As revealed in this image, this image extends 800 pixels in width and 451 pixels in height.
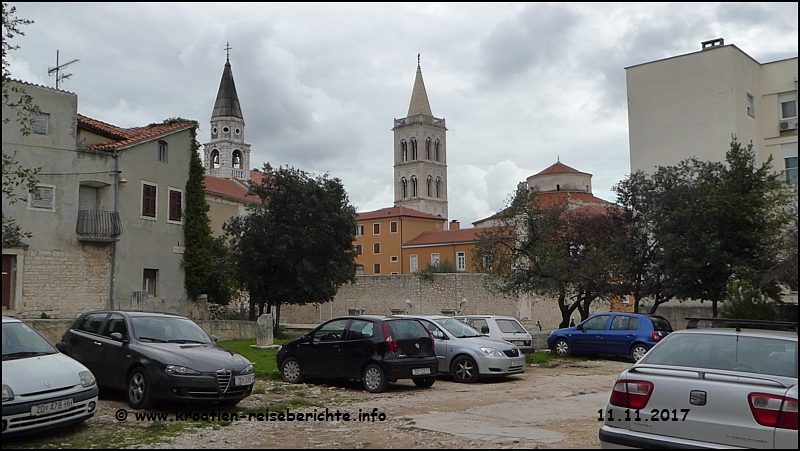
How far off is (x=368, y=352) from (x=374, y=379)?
1.72 feet

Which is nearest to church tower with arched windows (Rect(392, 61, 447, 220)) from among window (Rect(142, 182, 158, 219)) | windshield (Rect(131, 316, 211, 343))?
window (Rect(142, 182, 158, 219))

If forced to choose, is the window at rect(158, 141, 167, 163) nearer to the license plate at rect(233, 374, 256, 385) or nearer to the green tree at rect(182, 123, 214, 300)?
the green tree at rect(182, 123, 214, 300)

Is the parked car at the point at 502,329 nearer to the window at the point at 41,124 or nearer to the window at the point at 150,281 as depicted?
the window at the point at 150,281

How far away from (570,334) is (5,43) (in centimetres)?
1742

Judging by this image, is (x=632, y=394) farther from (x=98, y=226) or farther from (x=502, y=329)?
(x=98, y=226)

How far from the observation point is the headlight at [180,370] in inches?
399

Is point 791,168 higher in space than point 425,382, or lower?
higher

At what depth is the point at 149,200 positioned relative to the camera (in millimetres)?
29953

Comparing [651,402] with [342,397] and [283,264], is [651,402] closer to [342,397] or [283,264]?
[342,397]

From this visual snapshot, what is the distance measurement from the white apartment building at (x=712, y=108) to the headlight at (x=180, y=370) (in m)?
32.7

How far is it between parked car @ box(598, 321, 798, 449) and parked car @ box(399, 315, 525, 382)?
8.45 m

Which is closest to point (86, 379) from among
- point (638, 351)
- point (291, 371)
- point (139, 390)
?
point (139, 390)

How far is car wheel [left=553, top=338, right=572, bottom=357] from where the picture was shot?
22.1 meters

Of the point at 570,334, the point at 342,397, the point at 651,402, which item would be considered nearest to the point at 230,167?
the point at 570,334
